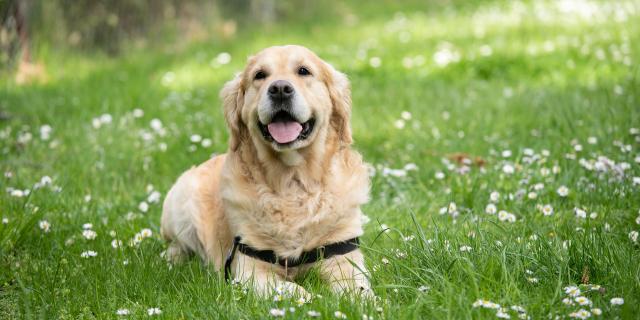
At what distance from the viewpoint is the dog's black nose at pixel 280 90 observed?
3334 millimetres

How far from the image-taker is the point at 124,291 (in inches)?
121

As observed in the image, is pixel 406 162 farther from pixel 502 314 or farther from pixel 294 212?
pixel 502 314

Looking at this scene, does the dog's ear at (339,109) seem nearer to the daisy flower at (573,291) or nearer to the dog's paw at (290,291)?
the dog's paw at (290,291)

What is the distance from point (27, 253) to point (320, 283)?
1594 millimetres

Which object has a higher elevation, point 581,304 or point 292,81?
point 292,81

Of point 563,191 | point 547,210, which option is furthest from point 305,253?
point 563,191

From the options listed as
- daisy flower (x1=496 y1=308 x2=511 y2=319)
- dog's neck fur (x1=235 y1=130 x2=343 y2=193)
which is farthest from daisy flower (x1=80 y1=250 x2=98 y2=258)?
daisy flower (x1=496 y1=308 x2=511 y2=319)

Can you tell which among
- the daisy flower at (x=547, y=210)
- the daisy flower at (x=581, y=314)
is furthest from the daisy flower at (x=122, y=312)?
the daisy flower at (x=547, y=210)

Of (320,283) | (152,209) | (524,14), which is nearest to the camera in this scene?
(320,283)

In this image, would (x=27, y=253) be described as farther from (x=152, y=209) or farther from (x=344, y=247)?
(x=344, y=247)

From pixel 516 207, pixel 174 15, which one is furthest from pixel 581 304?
pixel 174 15

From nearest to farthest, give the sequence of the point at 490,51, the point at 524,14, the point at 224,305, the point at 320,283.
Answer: the point at 224,305 < the point at 320,283 < the point at 490,51 < the point at 524,14

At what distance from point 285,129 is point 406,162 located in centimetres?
186

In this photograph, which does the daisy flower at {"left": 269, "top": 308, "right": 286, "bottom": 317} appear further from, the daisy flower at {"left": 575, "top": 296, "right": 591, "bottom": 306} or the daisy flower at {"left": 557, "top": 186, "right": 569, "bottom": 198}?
the daisy flower at {"left": 557, "top": 186, "right": 569, "bottom": 198}
